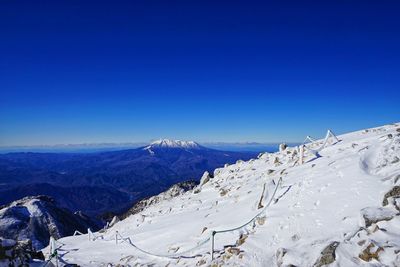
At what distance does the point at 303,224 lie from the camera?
1399cm

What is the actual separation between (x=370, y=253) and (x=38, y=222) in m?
139

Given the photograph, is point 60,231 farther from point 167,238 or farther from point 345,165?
point 345,165

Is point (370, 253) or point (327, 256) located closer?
point (370, 253)

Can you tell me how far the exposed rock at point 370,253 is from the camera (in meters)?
10.1

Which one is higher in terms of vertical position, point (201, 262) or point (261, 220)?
point (261, 220)

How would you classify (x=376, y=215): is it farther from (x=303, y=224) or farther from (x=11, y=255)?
(x=11, y=255)

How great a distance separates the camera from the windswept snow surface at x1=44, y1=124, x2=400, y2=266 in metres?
11.2

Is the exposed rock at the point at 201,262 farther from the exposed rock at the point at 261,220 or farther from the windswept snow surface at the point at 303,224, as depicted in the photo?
the exposed rock at the point at 261,220

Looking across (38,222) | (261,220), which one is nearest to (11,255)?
(261,220)

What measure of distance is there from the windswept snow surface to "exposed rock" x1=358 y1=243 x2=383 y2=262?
0.07 feet

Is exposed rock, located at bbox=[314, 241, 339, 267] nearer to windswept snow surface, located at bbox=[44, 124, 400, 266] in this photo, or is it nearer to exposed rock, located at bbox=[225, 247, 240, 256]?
windswept snow surface, located at bbox=[44, 124, 400, 266]

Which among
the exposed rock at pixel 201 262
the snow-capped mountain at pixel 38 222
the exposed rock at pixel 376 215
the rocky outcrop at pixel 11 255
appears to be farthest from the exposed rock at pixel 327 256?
the snow-capped mountain at pixel 38 222

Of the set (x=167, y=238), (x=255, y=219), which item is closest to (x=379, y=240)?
(x=255, y=219)

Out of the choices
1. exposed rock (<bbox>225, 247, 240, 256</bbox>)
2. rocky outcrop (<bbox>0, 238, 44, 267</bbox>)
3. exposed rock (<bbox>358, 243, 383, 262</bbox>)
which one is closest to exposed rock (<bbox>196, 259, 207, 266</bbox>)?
exposed rock (<bbox>225, 247, 240, 256</bbox>)
